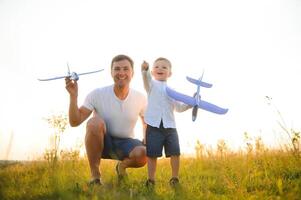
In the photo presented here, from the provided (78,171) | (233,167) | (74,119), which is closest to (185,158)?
(233,167)

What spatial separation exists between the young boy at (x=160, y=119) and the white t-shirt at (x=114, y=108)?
0.40m

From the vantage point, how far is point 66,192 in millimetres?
4340

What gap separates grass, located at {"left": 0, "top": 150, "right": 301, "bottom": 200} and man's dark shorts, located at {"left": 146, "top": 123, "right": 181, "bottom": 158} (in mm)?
402

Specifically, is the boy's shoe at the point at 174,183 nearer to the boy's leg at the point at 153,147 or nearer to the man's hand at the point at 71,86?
the boy's leg at the point at 153,147

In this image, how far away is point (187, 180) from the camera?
17.8ft

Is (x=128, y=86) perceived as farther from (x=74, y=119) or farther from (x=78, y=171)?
(x=78, y=171)

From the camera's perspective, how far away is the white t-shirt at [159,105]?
5160mm

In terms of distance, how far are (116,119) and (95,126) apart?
0.41m

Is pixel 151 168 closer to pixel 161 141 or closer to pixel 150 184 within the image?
pixel 150 184

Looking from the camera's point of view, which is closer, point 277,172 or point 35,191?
point 35,191

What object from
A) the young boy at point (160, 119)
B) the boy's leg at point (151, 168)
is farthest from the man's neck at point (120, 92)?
the boy's leg at point (151, 168)

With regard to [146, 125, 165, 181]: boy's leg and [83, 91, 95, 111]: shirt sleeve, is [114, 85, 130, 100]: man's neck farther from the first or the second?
[146, 125, 165, 181]: boy's leg

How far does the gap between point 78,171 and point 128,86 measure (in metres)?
1.43

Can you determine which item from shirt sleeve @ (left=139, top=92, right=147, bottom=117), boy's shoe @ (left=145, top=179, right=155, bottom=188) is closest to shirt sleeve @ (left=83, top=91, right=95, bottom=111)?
shirt sleeve @ (left=139, top=92, right=147, bottom=117)
